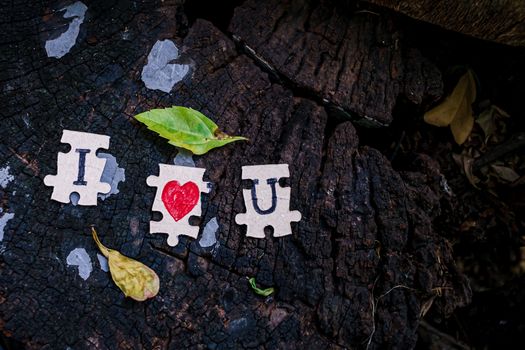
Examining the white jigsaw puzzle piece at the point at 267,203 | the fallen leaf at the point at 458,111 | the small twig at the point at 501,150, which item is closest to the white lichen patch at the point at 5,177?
the white jigsaw puzzle piece at the point at 267,203

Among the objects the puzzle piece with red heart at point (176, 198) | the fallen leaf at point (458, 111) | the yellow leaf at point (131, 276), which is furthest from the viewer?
the fallen leaf at point (458, 111)

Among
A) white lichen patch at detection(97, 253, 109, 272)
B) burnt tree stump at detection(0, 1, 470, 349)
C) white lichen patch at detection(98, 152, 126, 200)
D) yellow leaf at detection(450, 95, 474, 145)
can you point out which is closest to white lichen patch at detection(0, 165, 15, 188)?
burnt tree stump at detection(0, 1, 470, 349)

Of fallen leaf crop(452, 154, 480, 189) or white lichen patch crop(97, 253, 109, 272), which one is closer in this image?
white lichen patch crop(97, 253, 109, 272)

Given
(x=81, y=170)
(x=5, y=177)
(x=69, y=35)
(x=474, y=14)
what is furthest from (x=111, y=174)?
(x=474, y=14)

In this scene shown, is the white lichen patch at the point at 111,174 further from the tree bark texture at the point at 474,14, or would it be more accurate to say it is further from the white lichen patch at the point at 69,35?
the tree bark texture at the point at 474,14

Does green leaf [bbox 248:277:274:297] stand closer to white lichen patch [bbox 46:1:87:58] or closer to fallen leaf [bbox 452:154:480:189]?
white lichen patch [bbox 46:1:87:58]

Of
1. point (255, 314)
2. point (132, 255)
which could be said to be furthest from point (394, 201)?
point (132, 255)

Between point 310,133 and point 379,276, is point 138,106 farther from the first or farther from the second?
point 379,276
